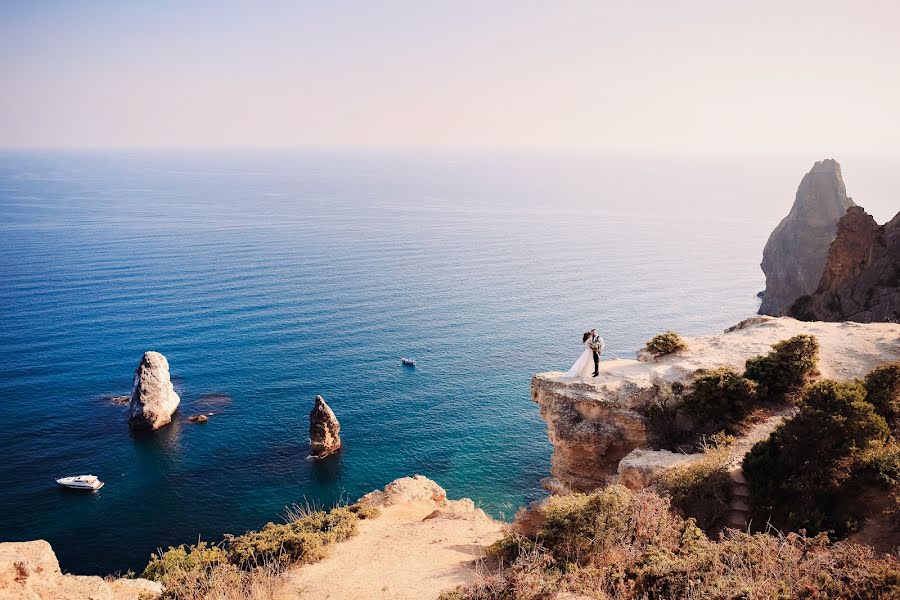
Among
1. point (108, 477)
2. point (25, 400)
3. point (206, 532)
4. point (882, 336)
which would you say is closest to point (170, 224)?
point (25, 400)

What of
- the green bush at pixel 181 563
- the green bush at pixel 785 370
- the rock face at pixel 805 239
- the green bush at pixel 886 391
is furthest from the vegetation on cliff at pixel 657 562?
the rock face at pixel 805 239

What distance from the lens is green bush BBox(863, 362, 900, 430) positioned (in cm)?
1836

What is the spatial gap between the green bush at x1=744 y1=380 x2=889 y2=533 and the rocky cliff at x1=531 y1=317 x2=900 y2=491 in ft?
19.3

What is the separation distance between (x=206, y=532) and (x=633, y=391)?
1237 inches

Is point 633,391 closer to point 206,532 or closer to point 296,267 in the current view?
point 206,532

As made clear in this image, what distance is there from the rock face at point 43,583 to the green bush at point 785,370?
22.9 metres

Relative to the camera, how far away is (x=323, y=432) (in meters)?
48.3

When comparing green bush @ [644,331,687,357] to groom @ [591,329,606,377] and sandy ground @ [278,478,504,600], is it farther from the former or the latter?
sandy ground @ [278,478,504,600]

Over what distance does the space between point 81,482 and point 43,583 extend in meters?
32.4

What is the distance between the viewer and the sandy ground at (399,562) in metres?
15.7

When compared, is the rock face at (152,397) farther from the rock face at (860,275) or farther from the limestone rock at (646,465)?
the rock face at (860,275)

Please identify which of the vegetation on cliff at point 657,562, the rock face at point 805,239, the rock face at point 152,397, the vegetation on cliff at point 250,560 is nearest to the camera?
the vegetation on cliff at point 657,562

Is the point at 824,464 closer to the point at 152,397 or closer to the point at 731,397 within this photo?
the point at 731,397

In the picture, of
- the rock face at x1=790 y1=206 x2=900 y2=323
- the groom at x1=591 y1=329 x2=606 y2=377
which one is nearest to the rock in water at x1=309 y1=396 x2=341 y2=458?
the groom at x1=591 y1=329 x2=606 y2=377
